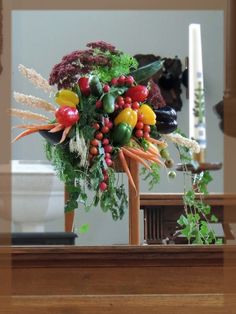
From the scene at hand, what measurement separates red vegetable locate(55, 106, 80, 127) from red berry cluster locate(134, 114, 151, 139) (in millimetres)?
143

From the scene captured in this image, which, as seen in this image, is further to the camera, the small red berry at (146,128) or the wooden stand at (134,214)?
the small red berry at (146,128)

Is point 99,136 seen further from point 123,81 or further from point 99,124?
point 123,81

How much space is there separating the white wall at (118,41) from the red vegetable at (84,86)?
2.78 metres

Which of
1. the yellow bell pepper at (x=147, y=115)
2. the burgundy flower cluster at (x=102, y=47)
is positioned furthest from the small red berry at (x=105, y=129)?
the burgundy flower cluster at (x=102, y=47)

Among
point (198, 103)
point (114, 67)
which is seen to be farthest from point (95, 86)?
point (198, 103)

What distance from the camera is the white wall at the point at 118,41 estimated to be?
4.24 meters

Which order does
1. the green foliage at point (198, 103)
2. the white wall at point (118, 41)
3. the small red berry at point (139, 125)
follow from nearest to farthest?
the small red berry at point (139, 125) < the green foliage at point (198, 103) < the white wall at point (118, 41)

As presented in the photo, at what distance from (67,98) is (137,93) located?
6.2 inches

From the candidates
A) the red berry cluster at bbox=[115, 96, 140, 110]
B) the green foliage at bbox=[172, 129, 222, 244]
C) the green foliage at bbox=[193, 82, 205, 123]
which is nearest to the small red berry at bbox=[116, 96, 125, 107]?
the red berry cluster at bbox=[115, 96, 140, 110]

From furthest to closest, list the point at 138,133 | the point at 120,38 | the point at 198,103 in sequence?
the point at 120,38, the point at 198,103, the point at 138,133

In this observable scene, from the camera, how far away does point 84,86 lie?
141cm

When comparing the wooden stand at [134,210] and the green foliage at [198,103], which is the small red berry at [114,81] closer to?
the wooden stand at [134,210]

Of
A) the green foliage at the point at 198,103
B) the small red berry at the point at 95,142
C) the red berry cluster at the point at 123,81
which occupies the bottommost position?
the small red berry at the point at 95,142

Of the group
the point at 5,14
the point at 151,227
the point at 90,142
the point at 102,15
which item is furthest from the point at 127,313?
the point at 102,15
